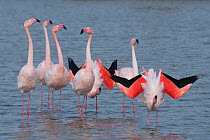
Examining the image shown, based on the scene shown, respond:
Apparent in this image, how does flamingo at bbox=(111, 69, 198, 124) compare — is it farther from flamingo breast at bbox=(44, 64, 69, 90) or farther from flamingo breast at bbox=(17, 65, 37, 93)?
flamingo breast at bbox=(17, 65, 37, 93)

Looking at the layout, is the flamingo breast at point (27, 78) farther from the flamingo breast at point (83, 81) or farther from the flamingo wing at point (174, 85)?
the flamingo wing at point (174, 85)

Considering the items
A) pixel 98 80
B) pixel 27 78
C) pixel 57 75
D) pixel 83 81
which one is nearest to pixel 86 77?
pixel 83 81

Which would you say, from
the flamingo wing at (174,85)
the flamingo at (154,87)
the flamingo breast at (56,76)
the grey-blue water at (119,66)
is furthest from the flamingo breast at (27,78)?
the flamingo wing at (174,85)

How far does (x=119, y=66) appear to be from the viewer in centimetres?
1709

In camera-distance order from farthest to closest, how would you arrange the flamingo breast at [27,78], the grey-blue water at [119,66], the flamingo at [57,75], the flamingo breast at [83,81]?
the flamingo at [57,75]
the flamingo breast at [83,81]
the flamingo breast at [27,78]
the grey-blue water at [119,66]

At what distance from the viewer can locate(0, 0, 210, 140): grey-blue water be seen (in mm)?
10305

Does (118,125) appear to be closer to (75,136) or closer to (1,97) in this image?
(75,136)

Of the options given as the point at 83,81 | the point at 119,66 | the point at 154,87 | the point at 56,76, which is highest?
the point at 119,66

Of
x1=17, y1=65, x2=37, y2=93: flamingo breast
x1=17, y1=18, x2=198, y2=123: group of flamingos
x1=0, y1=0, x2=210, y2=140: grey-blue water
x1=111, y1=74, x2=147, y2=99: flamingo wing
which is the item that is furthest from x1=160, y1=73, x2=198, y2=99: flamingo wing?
x1=17, y1=65, x2=37, y2=93: flamingo breast

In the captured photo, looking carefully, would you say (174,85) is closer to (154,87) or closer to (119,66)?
(154,87)

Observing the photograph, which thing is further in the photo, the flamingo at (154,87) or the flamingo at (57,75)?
the flamingo at (57,75)

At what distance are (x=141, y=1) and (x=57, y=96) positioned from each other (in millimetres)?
40630

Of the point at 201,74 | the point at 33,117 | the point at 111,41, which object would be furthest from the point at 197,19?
the point at 33,117

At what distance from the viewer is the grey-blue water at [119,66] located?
33.8 ft
